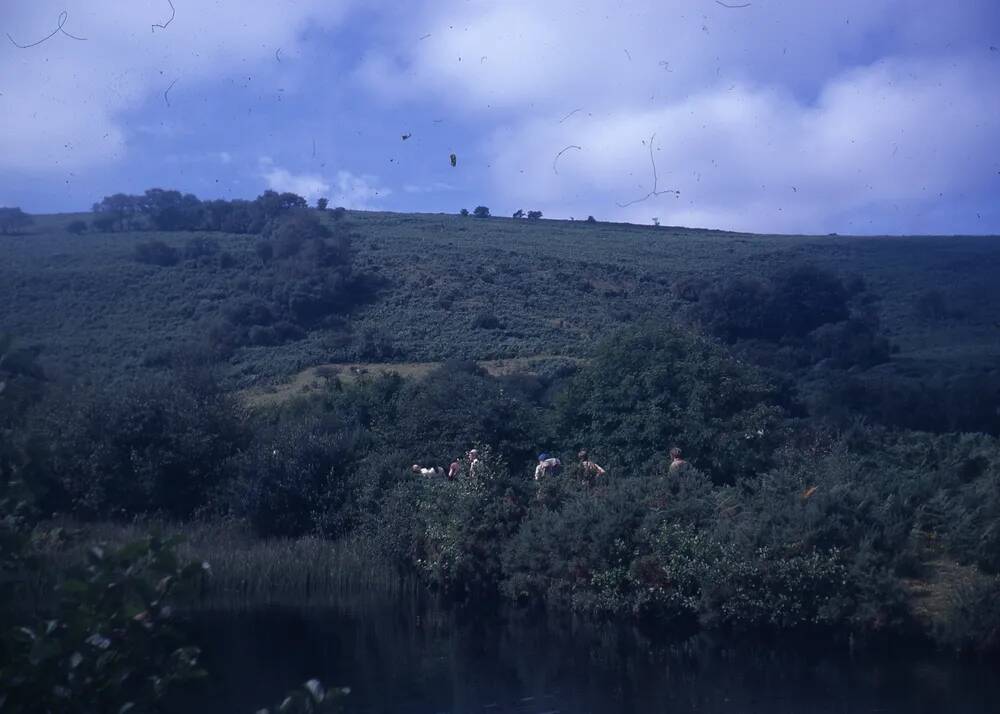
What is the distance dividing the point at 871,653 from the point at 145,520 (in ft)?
56.2

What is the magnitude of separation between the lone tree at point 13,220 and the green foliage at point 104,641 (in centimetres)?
5609

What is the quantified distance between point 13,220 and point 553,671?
175 ft

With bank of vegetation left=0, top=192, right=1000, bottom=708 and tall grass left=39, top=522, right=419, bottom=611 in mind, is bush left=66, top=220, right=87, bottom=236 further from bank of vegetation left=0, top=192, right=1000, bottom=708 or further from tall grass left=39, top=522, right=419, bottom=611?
tall grass left=39, top=522, right=419, bottom=611

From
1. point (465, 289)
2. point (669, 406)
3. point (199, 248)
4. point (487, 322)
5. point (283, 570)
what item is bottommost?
point (283, 570)

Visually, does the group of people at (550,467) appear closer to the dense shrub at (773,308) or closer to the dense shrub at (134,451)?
the dense shrub at (134,451)

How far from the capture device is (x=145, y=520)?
24.3 metres

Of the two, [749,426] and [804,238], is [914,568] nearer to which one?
[749,426]

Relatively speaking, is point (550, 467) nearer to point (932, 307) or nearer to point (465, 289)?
point (932, 307)

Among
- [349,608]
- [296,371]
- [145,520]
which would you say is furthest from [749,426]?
[296,371]

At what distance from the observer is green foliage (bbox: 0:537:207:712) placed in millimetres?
3963

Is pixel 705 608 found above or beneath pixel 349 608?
above

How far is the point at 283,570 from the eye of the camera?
20.1m

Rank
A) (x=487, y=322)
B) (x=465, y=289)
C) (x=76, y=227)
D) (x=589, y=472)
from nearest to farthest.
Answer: (x=589, y=472) < (x=487, y=322) < (x=465, y=289) < (x=76, y=227)

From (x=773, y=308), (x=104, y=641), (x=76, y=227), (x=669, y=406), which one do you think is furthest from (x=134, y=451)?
(x=76, y=227)
